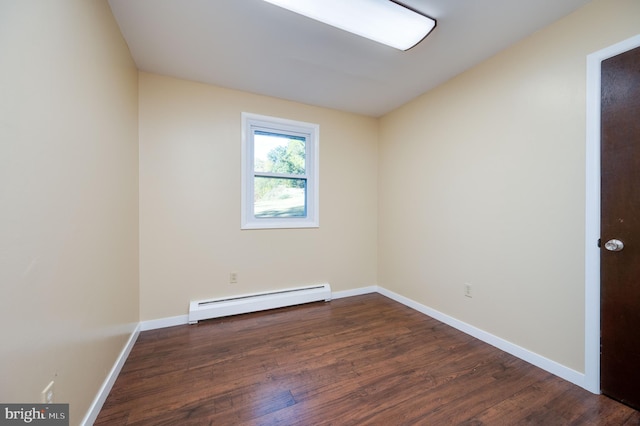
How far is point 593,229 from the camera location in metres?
1.62

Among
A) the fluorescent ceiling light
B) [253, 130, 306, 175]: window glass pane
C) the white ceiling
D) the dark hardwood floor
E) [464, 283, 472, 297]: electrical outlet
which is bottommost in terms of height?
the dark hardwood floor

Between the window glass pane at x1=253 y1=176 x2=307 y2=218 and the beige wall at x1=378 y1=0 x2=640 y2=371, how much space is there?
1.42 m

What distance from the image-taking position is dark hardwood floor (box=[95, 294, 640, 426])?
4.69 ft

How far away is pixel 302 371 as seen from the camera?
1832 millimetres

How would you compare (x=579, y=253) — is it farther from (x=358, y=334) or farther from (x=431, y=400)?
(x=358, y=334)

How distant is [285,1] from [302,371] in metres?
2.50

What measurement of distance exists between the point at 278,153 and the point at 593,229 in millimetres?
2938

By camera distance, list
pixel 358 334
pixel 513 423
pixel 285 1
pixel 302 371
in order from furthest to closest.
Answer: pixel 358 334
pixel 302 371
pixel 285 1
pixel 513 423

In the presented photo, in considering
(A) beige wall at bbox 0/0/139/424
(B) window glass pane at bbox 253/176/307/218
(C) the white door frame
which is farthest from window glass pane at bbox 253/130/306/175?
(C) the white door frame

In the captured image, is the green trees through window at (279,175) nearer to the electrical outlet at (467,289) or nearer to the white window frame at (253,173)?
the white window frame at (253,173)

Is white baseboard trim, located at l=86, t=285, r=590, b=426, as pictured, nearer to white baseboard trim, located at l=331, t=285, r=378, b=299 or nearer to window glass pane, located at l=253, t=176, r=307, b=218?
white baseboard trim, located at l=331, t=285, r=378, b=299

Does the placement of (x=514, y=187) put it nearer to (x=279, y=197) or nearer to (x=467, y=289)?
(x=467, y=289)

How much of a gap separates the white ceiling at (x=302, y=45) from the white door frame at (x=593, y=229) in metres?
0.52

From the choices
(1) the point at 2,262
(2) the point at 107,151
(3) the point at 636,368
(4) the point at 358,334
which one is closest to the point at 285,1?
(2) the point at 107,151
